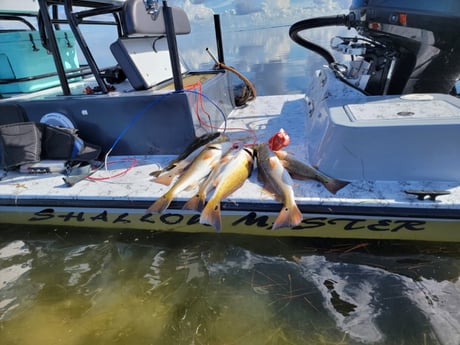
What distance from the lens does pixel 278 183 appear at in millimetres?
2934

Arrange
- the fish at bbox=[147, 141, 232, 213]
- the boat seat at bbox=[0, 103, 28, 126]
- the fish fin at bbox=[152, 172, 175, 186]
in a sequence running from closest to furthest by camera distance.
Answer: the fish at bbox=[147, 141, 232, 213]
the fish fin at bbox=[152, 172, 175, 186]
the boat seat at bbox=[0, 103, 28, 126]

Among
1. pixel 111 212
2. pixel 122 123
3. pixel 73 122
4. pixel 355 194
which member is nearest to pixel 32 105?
pixel 73 122

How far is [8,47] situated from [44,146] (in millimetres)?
2132

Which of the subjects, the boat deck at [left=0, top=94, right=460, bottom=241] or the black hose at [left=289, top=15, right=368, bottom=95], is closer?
the boat deck at [left=0, top=94, right=460, bottom=241]

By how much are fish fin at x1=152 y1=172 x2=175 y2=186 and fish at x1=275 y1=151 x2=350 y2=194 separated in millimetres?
1168

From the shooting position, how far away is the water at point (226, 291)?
2469 mm

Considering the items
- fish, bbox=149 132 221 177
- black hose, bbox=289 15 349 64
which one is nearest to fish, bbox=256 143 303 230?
fish, bbox=149 132 221 177

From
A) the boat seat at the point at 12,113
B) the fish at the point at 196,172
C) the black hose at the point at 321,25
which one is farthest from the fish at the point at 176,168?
the boat seat at the point at 12,113

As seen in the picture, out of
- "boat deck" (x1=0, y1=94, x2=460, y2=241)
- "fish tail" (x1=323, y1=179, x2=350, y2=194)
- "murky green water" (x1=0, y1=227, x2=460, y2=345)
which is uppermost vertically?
"fish tail" (x1=323, y1=179, x2=350, y2=194)

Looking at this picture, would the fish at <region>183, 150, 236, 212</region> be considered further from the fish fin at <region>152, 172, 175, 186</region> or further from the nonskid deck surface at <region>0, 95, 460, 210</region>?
the fish fin at <region>152, 172, 175, 186</region>

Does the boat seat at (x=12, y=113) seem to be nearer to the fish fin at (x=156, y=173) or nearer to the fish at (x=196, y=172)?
the fish fin at (x=156, y=173)

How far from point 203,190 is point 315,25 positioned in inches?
116

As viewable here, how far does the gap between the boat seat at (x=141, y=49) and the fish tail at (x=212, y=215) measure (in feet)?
6.61

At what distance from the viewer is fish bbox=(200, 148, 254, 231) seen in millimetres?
2705
